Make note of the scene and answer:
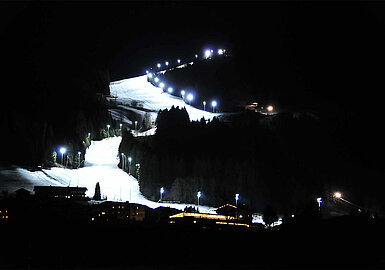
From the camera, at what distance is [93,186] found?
83.2m

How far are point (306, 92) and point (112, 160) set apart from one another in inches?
2901

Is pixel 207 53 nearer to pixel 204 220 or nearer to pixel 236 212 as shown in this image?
pixel 236 212

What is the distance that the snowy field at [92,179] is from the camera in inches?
3049

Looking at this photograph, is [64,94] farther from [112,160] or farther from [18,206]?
[18,206]

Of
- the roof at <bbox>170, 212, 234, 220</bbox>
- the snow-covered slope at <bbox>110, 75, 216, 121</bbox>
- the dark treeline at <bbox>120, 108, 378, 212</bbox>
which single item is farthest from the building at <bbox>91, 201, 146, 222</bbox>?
the snow-covered slope at <bbox>110, 75, 216, 121</bbox>

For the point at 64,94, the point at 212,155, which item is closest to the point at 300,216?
the point at 212,155

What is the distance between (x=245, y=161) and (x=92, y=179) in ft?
93.6

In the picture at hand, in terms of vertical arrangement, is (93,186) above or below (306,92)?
below

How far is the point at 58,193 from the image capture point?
7219 centimetres

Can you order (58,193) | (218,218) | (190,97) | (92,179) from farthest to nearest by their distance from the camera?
(190,97) → (92,179) → (58,193) → (218,218)

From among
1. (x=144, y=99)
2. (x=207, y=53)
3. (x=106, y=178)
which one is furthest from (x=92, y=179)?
(x=207, y=53)

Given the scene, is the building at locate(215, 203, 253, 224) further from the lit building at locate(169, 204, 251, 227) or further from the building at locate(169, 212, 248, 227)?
the building at locate(169, 212, 248, 227)

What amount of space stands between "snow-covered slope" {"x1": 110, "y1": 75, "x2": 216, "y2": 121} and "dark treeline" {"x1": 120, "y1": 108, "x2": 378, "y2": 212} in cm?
1675

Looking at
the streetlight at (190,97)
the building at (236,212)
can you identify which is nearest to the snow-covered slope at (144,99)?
the streetlight at (190,97)
